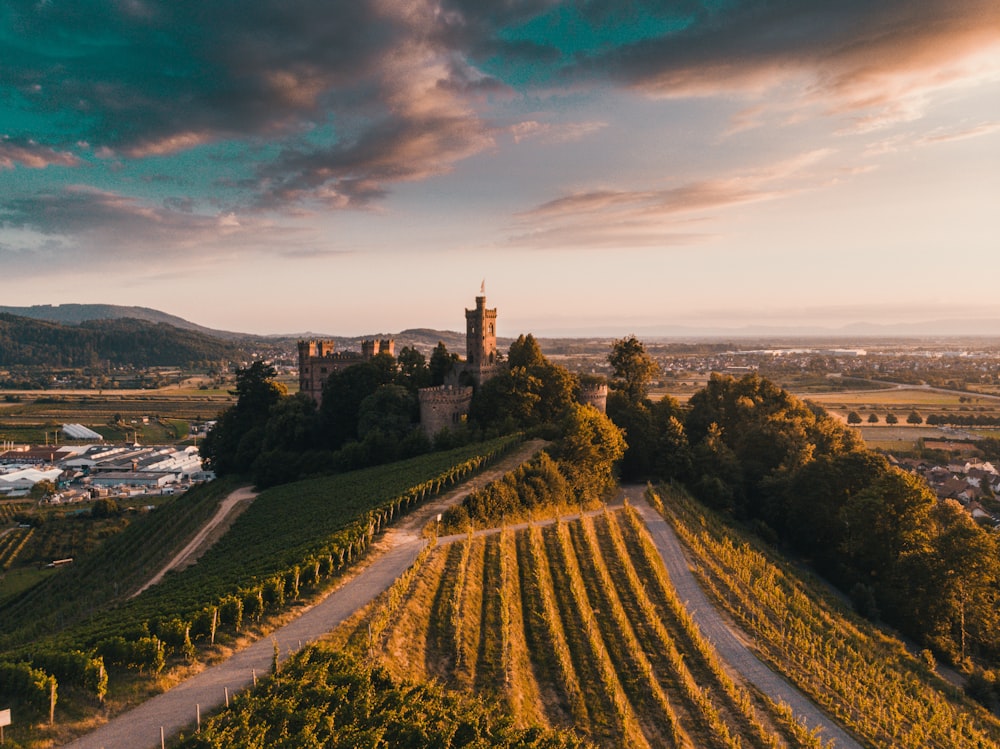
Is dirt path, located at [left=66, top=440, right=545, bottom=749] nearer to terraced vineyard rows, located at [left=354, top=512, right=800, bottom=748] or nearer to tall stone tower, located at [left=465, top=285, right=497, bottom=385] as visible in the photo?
terraced vineyard rows, located at [left=354, top=512, right=800, bottom=748]

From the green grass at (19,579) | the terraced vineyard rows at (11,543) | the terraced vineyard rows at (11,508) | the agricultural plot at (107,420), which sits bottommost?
the terraced vineyard rows at (11,508)

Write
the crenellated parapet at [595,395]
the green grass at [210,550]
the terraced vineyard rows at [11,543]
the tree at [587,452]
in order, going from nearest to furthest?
1. the green grass at [210,550]
2. the tree at [587,452]
3. the crenellated parapet at [595,395]
4. the terraced vineyard rows at [11,543]

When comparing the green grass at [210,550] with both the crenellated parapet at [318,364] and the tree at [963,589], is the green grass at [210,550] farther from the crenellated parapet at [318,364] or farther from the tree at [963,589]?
the tree at [963,589]

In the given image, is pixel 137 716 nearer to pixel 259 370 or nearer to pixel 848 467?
pixel 848 467

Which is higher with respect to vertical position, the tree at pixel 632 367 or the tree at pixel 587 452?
the tree at pixel 632 367

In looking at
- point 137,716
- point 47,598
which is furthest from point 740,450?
point 47,598

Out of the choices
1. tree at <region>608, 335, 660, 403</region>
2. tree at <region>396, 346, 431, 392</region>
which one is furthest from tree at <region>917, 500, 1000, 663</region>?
tree at <region>396, 346, 431, 392</region>

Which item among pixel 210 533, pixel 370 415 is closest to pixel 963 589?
pixel 370 415

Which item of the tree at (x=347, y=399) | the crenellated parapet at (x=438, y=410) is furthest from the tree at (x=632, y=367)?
the tree at (x=347, y=399)
